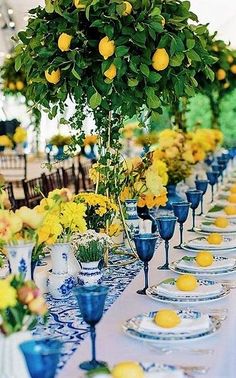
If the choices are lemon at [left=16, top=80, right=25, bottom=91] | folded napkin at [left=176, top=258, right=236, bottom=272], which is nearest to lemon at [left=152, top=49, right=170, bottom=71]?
folded napkin at [left=176, top=258, right=236, bottom=272]

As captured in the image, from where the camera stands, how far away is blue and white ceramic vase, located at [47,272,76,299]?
7.27 ft

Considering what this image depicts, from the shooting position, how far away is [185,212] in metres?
2.78

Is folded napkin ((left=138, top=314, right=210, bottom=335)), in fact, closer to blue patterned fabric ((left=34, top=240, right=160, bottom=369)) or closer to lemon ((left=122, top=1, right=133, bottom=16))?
blue patterned fabric ((left=34, top=240, right=160, bottom=369))

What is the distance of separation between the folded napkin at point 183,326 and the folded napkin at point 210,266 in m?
0.57

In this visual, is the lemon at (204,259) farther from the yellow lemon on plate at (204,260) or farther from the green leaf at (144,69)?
the green leaf at (144,69)

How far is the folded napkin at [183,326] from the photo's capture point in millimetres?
1751

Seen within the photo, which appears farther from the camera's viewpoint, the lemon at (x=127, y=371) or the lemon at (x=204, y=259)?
the lemon at (x=204, y=259)

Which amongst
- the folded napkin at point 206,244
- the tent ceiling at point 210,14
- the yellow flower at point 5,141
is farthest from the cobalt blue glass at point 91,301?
the tent ceiling at point 210,14

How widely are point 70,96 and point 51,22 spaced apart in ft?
0.80

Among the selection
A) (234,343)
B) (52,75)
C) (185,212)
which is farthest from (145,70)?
(234,343)

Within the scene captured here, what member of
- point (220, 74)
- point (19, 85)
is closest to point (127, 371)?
point (220, 74)

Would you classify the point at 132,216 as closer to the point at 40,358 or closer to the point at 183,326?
the point at 183,326

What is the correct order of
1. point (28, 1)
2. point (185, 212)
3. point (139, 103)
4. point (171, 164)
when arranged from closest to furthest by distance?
1. point (139, 103)
2. point (185, 212)
3. point (171, 164)
4. point (28, 1)

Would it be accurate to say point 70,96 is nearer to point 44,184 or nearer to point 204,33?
point 204,33
